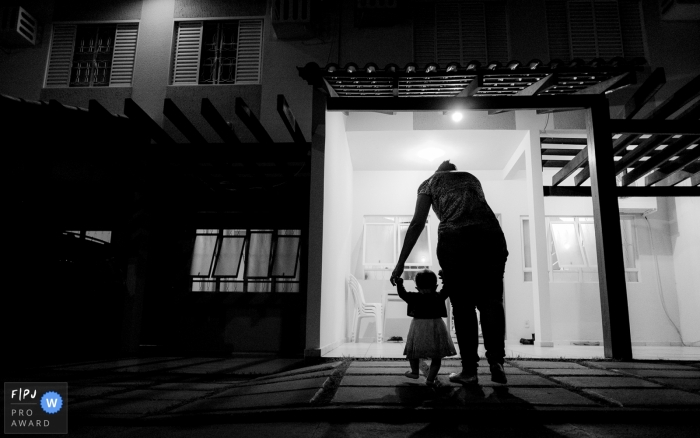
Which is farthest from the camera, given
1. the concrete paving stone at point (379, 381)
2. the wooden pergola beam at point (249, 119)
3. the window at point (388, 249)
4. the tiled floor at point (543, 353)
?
the window at point (388, 249)

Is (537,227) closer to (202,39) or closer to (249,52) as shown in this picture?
(249,52)

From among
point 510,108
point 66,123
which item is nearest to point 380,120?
point 510,108

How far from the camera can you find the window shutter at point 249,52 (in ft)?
26.9

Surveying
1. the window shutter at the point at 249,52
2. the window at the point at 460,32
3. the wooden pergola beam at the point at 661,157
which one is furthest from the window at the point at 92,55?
the wooden pergola beam at the point at 661,157

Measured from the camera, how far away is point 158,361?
5797mm

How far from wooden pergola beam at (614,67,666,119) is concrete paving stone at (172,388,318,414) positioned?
5272 millimetres

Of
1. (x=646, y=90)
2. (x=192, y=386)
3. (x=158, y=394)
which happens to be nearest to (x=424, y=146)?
(x=646, y=90)

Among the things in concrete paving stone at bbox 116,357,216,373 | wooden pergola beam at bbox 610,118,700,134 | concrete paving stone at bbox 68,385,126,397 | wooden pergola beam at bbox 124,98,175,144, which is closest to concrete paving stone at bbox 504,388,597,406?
concrete paving stone at bbox 68,385,126,397

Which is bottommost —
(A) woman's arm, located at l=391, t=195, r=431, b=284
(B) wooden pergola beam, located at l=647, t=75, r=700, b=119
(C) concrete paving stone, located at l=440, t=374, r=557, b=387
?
(C) concrete paving stone, located at l=440, t=374, r=557, b=387

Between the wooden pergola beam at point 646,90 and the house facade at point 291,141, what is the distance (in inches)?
1.7

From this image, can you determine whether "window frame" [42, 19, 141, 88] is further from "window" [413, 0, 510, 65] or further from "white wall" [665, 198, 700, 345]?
"white wall" [665, 198, 700, 345]

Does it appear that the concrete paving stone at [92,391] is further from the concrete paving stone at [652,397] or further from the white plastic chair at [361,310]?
the white plastic chair at [361,310]

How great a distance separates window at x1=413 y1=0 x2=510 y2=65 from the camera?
8.35 metres

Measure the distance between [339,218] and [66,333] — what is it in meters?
4.35
